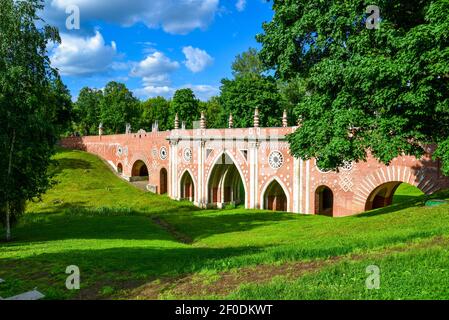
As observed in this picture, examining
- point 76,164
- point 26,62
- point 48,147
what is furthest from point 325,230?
point 76,164

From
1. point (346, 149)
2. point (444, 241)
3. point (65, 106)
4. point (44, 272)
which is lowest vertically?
point (44, 272)

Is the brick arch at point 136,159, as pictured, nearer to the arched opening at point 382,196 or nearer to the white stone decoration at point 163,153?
the white stone decoration at point 163,153

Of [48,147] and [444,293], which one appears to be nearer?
[444,293]

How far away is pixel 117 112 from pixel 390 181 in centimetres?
6221

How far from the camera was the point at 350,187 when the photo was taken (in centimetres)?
3023

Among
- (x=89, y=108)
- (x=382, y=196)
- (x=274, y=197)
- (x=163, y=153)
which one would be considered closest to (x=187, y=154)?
(x=163, y=153)

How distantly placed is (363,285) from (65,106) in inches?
2678

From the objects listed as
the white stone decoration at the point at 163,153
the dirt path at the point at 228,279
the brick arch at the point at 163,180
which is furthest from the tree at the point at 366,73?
the brick arch at the point at 163,180

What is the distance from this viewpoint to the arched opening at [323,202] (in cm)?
3288

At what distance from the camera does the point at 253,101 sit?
56281mm

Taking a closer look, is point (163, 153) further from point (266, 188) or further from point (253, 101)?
point (266, 188)

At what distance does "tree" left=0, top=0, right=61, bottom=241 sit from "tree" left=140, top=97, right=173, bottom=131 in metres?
63.8

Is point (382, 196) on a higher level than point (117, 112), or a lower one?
lower
